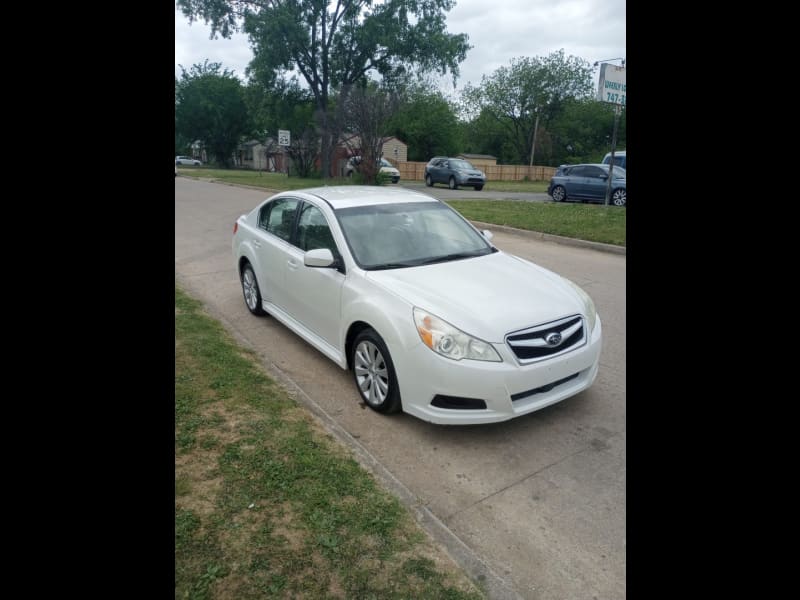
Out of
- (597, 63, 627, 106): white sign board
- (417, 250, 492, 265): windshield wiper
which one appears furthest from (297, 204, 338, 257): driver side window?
(597, 63, 627, 106): white sign board

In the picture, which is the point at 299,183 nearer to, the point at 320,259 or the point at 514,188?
the point at 514,188

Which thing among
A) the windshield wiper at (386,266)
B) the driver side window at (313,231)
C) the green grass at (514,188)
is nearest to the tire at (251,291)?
the driver side window at (313,231)

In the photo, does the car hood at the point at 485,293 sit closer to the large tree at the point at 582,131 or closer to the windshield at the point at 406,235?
the windshield at the point at 406,235

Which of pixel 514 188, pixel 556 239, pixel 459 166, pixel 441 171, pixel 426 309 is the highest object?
pixel 459 166

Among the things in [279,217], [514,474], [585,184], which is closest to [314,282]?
[279,217]

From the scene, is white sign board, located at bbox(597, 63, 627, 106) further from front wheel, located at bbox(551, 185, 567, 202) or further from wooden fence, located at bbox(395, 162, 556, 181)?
wooden fence, located at bbox(395, 162, 556, 181)

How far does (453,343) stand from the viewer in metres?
3.50

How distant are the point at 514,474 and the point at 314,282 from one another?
239 centimetres

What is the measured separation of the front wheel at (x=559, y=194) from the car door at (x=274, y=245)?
15998 millimetres

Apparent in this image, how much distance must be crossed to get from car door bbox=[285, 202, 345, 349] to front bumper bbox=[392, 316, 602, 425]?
1.00 meters

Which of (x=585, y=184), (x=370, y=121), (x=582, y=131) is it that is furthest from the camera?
(x=582, y=131)

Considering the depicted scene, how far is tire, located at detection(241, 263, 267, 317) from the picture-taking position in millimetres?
6230
